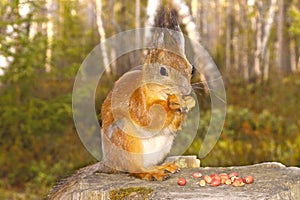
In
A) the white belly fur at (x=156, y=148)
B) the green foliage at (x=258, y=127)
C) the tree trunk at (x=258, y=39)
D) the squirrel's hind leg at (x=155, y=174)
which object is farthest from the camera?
the tree trunk at (x=258, y=39)

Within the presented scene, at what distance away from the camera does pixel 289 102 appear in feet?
38.4

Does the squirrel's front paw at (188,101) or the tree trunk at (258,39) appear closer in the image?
the squirrel's front paw at (188,101)

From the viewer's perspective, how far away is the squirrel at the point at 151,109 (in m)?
3.12

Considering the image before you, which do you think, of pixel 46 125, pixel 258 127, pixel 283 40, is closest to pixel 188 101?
pixel 46 125

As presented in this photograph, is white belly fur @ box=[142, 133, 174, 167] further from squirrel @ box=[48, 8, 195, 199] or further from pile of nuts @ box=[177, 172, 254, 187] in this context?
pile of nuts @ box=[177, 172, 254, 187]

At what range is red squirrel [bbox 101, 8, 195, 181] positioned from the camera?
3115 mm

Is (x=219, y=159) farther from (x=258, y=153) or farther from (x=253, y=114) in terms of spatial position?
(x=253, y=114)

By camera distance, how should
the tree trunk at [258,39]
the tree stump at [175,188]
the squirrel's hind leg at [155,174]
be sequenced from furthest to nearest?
the tree trunk at [258,39], the squirrel's hind leg at [155,174], the tree stump at [175,188]

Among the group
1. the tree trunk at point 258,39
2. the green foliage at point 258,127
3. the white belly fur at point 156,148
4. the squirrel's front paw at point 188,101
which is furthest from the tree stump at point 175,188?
the tree trunk at point 258,39

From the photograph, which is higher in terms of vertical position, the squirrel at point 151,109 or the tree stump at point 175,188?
the squirrel at point 151,109

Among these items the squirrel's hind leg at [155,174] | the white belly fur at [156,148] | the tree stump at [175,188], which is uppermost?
the white belly fur at [156,148]

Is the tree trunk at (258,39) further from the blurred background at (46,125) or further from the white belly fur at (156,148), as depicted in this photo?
the white belly fur at (156,148)

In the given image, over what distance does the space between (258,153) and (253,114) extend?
2.89 m

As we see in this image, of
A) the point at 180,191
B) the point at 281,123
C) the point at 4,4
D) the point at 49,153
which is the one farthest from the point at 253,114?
the point at 180,191
